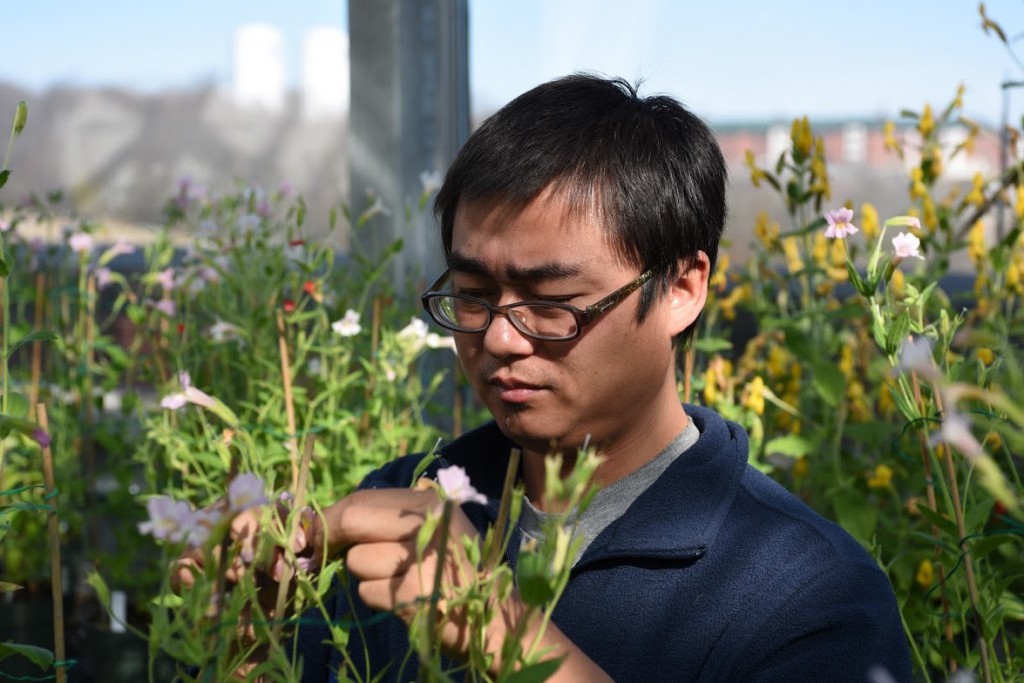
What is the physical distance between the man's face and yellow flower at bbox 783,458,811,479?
0.97 meters

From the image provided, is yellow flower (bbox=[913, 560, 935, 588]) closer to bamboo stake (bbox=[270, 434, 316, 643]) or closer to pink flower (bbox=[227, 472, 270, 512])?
bamboo stake (bbox=[270, 434, 316, 643])

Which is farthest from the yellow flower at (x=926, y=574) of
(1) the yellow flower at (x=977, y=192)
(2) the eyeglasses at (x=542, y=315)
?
(2) the eyeglasses at (x=542, y=315)

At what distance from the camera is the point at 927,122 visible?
1.93 metres

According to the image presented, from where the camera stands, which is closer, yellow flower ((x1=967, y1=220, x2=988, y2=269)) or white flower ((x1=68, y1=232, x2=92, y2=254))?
yellow flower ((x1=967, y1=220, x2=988, y2=269))

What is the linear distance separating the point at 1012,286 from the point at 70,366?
192 centimetres

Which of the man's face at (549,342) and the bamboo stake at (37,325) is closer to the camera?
the man's face at (549,342)

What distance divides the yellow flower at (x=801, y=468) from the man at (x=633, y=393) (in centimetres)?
81

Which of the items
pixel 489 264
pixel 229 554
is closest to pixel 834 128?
pixel 489 264

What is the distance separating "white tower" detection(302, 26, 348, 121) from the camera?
120 inches

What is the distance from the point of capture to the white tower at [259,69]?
322cm

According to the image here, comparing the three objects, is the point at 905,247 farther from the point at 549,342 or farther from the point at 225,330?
the point at 225,330

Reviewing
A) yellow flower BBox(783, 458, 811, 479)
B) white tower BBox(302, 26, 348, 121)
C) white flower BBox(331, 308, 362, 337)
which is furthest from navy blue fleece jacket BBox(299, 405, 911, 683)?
white tower BBox(302, 26, 348, 121)

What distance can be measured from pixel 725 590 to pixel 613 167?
1.32ft

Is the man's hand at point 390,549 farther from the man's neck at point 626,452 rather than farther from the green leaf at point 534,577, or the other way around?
the man's neck at point 626,452
